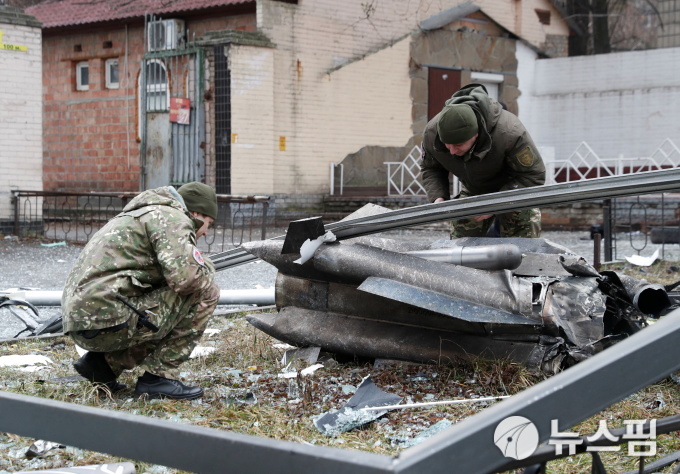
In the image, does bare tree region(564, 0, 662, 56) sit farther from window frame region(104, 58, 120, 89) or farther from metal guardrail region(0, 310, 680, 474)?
metal guardrail region(0, 310, 680, 474)

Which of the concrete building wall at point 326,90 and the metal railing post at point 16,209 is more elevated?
the concrete building wall at point 326,90

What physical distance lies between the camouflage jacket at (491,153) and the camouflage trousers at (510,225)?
0.66 ft

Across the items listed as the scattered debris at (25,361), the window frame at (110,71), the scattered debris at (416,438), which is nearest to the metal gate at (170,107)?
the window frame at (110,71)

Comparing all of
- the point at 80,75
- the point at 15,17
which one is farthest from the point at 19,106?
the point at 80,75

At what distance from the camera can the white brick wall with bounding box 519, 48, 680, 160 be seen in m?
18.2

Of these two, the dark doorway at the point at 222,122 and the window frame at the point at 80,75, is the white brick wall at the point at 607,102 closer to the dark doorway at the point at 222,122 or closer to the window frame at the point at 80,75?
the dark doorway at the point at 222,122

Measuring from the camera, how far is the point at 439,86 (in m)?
18.6

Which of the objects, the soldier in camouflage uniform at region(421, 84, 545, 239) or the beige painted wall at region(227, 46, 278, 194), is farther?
the beige painted wall at region(227, 46, 278, 194)

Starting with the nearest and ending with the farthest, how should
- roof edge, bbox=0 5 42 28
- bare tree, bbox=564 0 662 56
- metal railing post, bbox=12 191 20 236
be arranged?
roof edge, bbox=0 5 42 28 < metal railing post, bbox=12 191 20 236 < bare tree, bbox=564 0 662 56

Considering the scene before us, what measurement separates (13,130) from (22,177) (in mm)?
788

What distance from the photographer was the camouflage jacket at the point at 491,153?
15.8ft

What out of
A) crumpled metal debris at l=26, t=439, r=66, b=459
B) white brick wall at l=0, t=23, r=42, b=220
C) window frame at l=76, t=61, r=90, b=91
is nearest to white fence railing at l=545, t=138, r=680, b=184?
white brick wall at l=0, t=23, r=42, b=220

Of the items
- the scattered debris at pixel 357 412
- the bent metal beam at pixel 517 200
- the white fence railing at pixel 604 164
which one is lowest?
the scattered debris at pixel 357 412

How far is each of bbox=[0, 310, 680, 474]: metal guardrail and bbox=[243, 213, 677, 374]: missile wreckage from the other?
1951 mm
